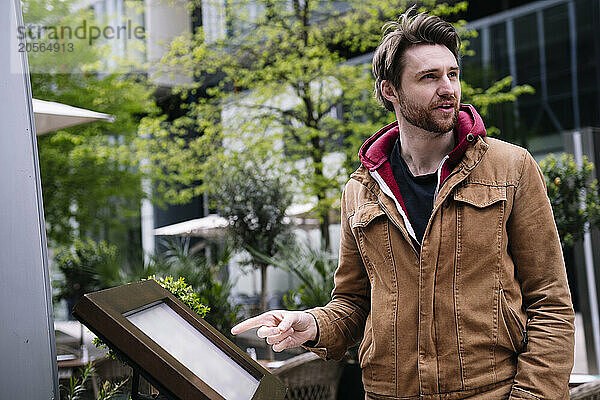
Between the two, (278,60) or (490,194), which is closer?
(490,194)

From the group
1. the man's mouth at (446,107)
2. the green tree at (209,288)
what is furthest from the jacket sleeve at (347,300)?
the green tree at (209,288)

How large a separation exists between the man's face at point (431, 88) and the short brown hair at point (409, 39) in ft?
0.07

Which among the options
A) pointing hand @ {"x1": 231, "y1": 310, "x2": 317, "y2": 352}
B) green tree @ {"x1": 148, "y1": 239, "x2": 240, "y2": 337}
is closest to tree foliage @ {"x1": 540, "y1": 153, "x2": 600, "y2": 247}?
green tree @ {"x1": 148, "y1": 239, "x2": 240, "y2": 337}

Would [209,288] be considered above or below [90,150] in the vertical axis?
below

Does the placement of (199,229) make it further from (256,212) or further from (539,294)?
(539,294)

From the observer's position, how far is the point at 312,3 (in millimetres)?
11812

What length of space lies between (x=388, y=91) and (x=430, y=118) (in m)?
0.25

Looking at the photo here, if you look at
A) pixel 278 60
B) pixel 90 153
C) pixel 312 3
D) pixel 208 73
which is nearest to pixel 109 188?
pixel 90 153

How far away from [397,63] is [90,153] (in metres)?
12.5

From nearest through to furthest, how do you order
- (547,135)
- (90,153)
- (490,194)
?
(490,194), (547,135), (90,153)

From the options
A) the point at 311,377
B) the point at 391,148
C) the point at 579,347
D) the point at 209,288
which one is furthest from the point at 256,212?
the point at 391,148

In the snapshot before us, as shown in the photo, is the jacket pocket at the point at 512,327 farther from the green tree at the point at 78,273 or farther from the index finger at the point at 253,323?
the green tree at the point at 78,273

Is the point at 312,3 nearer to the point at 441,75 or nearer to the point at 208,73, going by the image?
the point at 208,73

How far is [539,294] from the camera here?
1938mm
